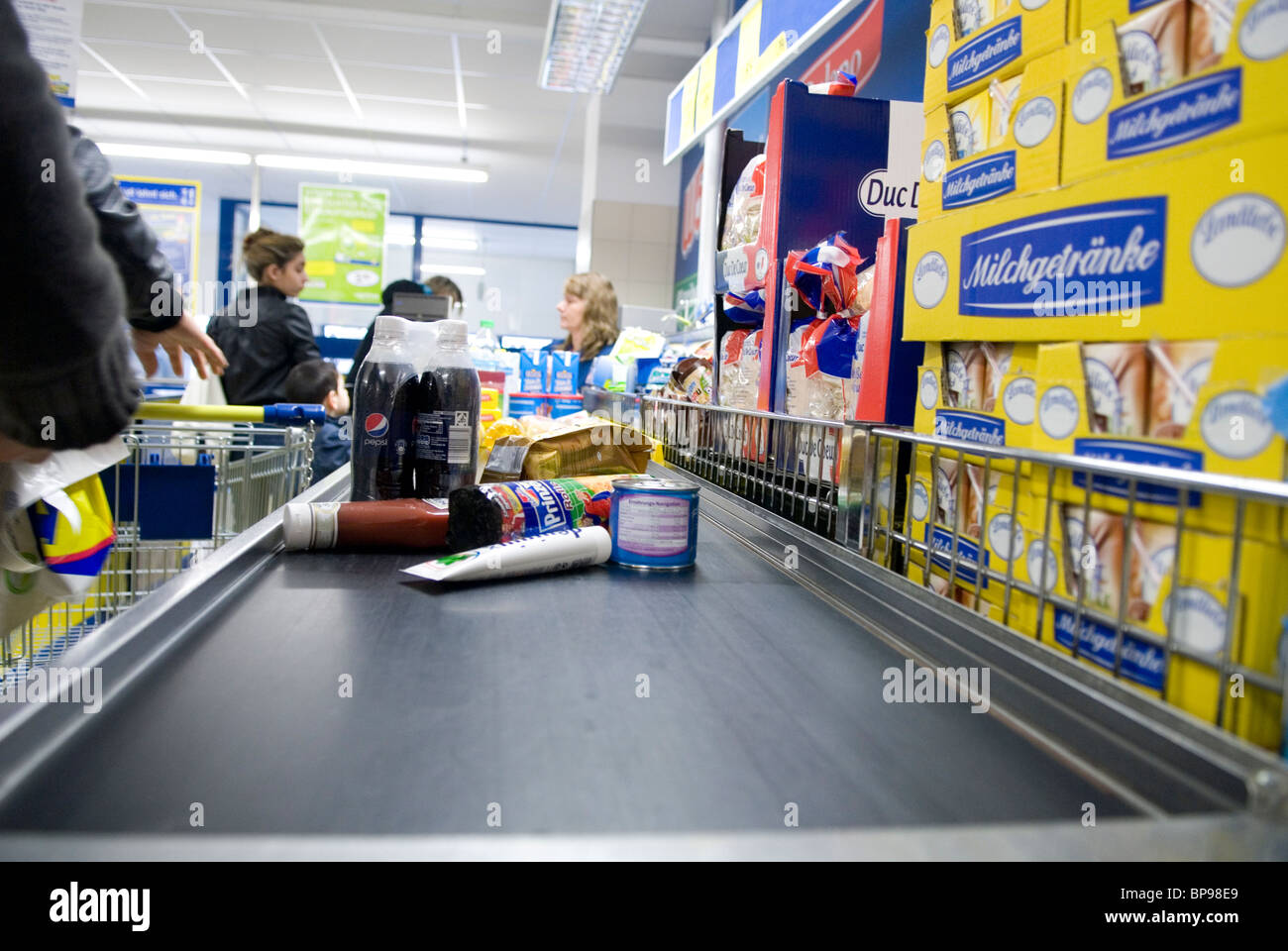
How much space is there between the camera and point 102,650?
0.65 metres

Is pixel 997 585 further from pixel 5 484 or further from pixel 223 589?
pixel 5 484

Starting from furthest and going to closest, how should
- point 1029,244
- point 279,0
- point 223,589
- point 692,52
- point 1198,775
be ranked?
point 692,52 → point 279,0 → point 223,589 → point 1029,244 → point 1198,775

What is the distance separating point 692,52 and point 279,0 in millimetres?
3003

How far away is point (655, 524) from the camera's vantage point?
Result: 1.09m

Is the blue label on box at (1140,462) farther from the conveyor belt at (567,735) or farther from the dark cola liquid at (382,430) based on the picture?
the dark cola liquid at (382,430)

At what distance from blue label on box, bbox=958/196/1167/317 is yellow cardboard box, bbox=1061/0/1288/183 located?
0.13ft

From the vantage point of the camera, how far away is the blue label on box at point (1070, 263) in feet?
2.14

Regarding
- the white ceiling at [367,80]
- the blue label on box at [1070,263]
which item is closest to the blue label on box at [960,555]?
the blue label on box at [1070,263]

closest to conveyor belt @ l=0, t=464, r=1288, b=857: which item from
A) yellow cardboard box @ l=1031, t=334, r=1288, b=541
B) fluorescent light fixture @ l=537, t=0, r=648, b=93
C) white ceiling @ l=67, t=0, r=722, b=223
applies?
yellow cardboard box @ l=1031, t=334, r=1288, b=541

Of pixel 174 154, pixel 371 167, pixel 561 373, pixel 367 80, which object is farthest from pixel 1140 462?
pixel 174 154

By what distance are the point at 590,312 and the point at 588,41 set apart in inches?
71.5

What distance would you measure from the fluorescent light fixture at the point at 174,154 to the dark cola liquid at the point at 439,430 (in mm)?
10130

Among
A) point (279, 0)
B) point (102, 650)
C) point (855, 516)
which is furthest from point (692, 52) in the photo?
point (102, 650)

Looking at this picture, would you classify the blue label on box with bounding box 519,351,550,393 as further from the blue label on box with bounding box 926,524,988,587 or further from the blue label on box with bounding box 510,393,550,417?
the blue label on box with bounding box 926,524,988,587
